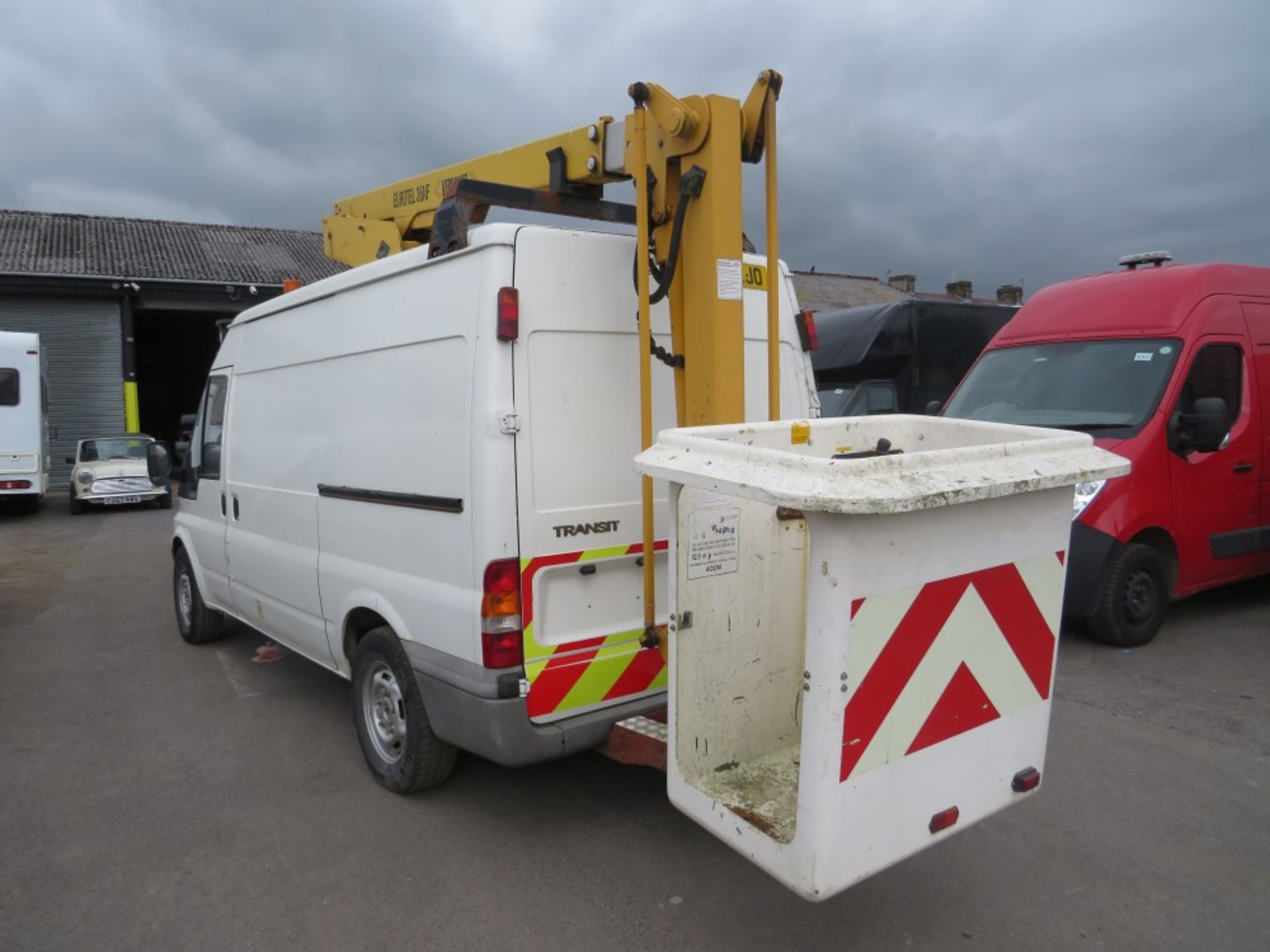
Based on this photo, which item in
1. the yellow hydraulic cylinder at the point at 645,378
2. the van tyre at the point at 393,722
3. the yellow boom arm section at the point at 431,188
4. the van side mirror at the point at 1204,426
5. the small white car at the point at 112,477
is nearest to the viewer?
the yellow hydraulic cylinder at the point at 645,378

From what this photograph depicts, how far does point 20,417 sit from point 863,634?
17.9m

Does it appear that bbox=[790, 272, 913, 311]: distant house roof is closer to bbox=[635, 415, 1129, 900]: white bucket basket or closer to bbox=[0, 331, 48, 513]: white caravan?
bbox=[0, 331, 48, 513]: white caravan

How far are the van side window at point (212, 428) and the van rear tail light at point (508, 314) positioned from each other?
10.8 feet

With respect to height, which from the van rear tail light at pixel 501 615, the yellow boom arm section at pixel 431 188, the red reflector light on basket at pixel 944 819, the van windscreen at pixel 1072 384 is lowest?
the red reflector light on basket at pixel 944 819

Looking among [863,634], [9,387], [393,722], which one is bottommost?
[393,722]

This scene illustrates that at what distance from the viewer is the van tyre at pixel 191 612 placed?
6.61 meters

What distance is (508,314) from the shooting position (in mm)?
3221

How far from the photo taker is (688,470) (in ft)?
8.39

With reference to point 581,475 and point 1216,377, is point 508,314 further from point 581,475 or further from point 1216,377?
point 1216,377

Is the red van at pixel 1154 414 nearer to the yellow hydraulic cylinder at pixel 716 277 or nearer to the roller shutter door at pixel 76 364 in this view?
the yellow hydraulic cylinder at pixel 716 277

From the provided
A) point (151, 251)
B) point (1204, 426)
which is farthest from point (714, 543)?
point (151, 251)

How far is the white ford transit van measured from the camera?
10.6 feet

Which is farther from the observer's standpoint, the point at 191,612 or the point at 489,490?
the point at 191,612

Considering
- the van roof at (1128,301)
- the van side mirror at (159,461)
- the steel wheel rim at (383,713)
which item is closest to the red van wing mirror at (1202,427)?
the van roof at (1128,301)
